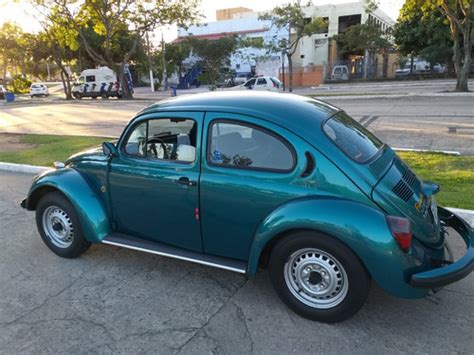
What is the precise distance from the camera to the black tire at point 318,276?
9.07 feet

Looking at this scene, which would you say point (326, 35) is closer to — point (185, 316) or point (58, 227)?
point (58, 227)

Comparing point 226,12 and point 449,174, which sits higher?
point 226,12

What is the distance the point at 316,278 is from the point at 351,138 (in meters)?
1.19

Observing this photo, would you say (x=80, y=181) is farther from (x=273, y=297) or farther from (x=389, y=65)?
(x=389, y=65)

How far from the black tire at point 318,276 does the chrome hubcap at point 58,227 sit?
229 cm

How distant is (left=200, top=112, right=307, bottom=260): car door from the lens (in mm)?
2986

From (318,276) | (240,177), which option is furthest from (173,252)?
(318,276)

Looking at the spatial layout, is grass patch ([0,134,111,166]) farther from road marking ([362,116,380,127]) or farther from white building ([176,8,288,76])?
white building ([176,8,288,76])

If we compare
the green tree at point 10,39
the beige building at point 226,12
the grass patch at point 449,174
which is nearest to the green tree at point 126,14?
the green tree at point 10,39

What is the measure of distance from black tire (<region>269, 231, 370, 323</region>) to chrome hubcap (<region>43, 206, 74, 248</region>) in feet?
7.52

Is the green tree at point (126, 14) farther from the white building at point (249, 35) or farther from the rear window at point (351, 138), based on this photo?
the rear window at point (351, 138)

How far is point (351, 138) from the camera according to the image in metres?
3.25

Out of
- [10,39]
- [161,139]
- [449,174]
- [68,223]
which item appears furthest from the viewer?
[10,39]

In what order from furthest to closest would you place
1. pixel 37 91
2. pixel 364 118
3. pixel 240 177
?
pixel 37 91 < pixel 364 118 < pixel 240 177
